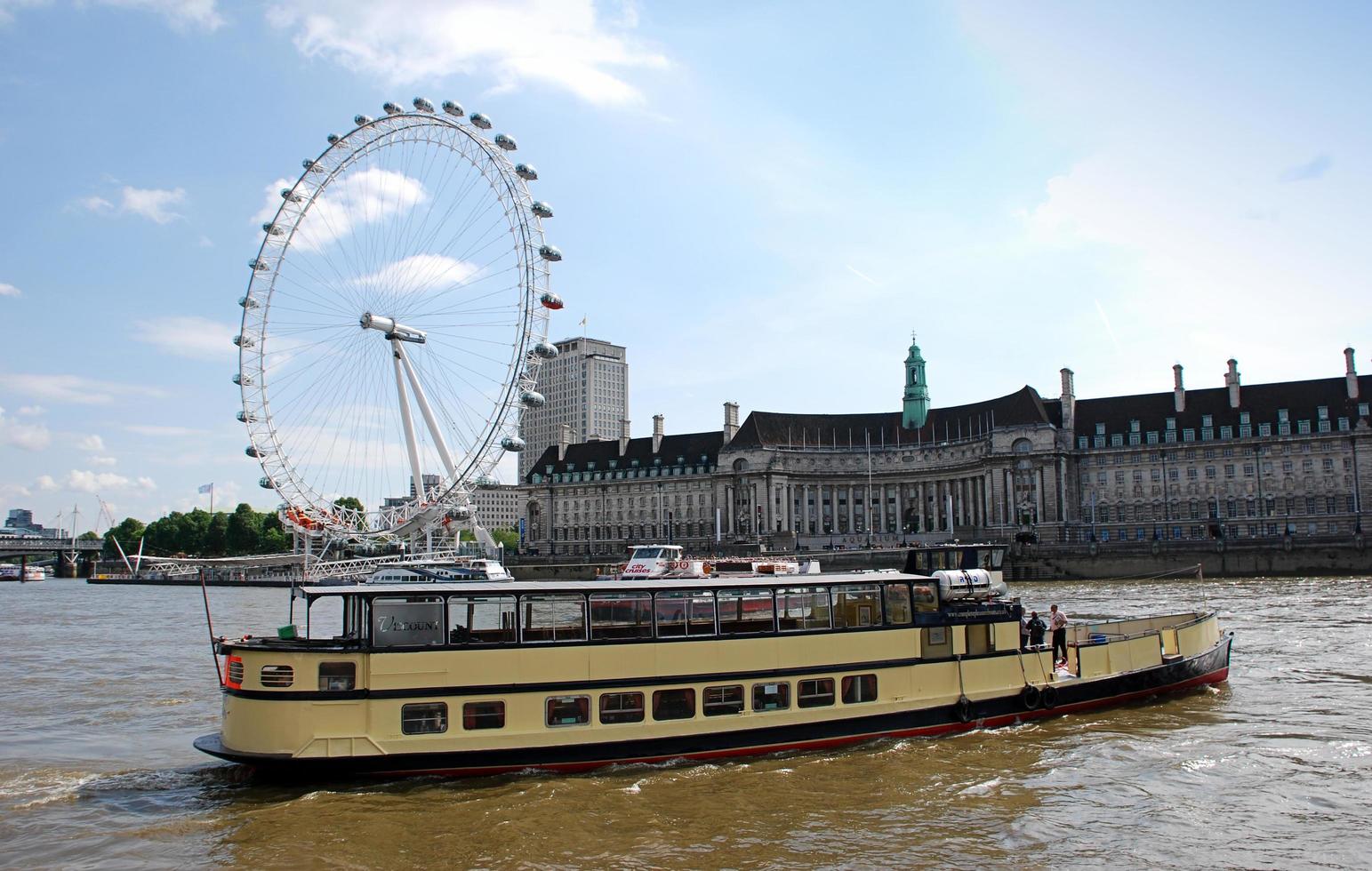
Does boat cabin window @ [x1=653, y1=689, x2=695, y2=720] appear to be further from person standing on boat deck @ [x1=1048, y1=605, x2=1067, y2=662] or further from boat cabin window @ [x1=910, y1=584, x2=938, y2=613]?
person standing on boat deck @ [x1=1048, y1=605, x2=1067, y2=662]

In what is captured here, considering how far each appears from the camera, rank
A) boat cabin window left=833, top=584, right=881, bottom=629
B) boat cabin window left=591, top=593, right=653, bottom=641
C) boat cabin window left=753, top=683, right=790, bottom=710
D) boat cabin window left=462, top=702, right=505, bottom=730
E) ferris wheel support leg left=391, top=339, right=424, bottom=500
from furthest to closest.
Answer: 1. ferris wheel support leg left=391, top=339, right=424, bottom=500
2. boat cabin window left=833, top=584, right=881, bottom=629
3. boat cabin window left=753, top=683, right=790, bottom=710
4. boat cabin window left=591, top=593, right=653, bottom=641
5. boat cabin window left=462, top=702, right=505, bottom=730

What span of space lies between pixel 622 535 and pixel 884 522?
123 ft

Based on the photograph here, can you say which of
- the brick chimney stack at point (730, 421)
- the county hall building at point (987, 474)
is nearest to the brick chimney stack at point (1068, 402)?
the county hall building at point (987, 474)

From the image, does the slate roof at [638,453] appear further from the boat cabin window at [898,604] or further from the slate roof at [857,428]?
the boat cabin window at [898,604]

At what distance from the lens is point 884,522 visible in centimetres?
13625

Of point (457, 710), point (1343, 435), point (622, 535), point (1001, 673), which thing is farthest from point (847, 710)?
point (622, 535)

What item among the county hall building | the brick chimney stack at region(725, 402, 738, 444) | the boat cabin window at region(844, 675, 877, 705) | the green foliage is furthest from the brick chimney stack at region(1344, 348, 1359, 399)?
the green foliage

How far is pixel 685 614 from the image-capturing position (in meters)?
20.6

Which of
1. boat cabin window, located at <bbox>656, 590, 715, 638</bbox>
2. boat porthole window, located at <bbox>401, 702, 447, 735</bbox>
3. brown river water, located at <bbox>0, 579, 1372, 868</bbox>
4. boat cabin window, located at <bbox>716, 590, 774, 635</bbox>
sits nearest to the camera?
brown river water, located at <bbox>0, 579, 1372, 868</bbox>

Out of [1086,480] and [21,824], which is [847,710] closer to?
[21,824]

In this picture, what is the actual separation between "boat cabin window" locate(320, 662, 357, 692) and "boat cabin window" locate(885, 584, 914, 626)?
11.2m

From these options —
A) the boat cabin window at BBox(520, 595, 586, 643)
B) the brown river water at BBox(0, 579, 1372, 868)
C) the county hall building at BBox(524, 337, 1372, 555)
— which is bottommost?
the brown river water at BBox(0, 579, 1372, 868)

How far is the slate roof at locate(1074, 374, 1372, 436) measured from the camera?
341 feet

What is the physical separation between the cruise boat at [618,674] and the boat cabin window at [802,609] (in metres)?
0.04
